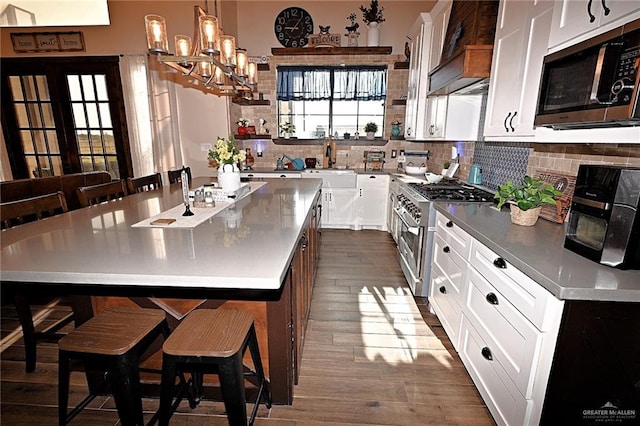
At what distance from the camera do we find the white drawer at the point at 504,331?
1245 millimetres

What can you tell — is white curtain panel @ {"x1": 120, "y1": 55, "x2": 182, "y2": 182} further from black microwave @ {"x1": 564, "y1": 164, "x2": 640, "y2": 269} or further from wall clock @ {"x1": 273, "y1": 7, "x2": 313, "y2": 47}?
black microwave @ {"x1": 564, "y1": 164, "x2": 640, "y2": 269}

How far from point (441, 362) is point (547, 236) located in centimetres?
101

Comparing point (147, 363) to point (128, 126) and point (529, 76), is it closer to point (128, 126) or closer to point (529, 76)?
point (529, 76)

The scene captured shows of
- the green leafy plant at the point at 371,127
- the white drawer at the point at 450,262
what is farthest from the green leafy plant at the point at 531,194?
the green leafy plant at the point at 371,127

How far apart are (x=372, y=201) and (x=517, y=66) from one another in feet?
9.83

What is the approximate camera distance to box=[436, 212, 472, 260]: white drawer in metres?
1.89

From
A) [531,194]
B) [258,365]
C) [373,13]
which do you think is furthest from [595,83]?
[373,13]

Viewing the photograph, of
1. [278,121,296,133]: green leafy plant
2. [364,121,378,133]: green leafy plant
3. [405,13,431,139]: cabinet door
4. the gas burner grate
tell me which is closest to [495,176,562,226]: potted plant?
the gas burner grate

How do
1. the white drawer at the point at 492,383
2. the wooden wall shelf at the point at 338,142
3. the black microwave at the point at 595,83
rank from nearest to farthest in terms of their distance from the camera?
the black microwave at the point at 595,83 → the white drawer at the point at 492,383 → the wooden wall shelf at the point at 338,142

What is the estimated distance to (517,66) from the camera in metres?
1.84

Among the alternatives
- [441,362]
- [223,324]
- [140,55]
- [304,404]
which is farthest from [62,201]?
[140,55]

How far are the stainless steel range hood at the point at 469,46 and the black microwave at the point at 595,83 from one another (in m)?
0.75

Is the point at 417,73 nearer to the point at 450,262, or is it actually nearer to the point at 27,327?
the point at 450,262

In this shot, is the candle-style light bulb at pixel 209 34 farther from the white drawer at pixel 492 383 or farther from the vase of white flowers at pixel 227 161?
the white drawer at pixel 492 383
